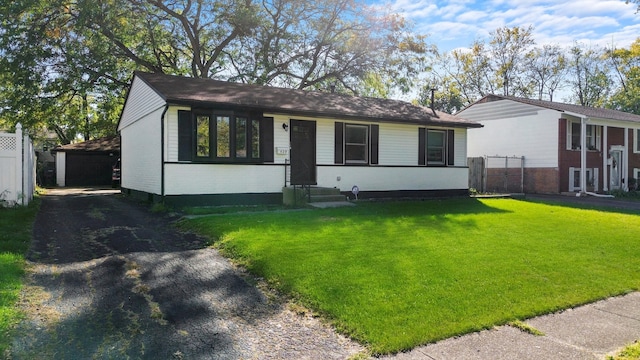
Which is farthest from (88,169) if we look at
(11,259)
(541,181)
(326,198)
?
(541,181)

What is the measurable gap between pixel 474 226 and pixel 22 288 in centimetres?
797

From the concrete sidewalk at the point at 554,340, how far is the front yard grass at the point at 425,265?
137mm

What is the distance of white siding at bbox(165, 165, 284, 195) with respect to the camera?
11625 mm

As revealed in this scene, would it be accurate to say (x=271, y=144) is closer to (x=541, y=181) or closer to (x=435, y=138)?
(x=435, y=138)

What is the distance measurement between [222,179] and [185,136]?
157 centimetres

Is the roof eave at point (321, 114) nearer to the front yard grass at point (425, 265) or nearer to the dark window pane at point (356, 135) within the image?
the dark window pane at point (356, 135)

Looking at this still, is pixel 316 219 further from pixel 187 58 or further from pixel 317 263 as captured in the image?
pixel 187 58

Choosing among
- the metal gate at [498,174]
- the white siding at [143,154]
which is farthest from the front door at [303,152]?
the metal gate at [498,174]

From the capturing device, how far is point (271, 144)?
42.7 ft

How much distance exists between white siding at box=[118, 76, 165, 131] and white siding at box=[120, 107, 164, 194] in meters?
0.18

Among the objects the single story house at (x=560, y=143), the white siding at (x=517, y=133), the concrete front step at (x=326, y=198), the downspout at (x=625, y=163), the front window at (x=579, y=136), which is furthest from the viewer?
the downspout at (x=625, y=163)

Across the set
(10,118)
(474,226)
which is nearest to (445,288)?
(474,226)

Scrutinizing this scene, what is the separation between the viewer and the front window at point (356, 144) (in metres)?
14.6

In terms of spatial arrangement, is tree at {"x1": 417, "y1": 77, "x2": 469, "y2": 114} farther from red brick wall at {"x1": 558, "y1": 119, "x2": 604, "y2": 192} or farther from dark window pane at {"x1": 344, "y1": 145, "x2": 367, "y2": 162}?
dark window pane at {"x1": 344, "y1": 145, "x2": 367, "y2": 162}
